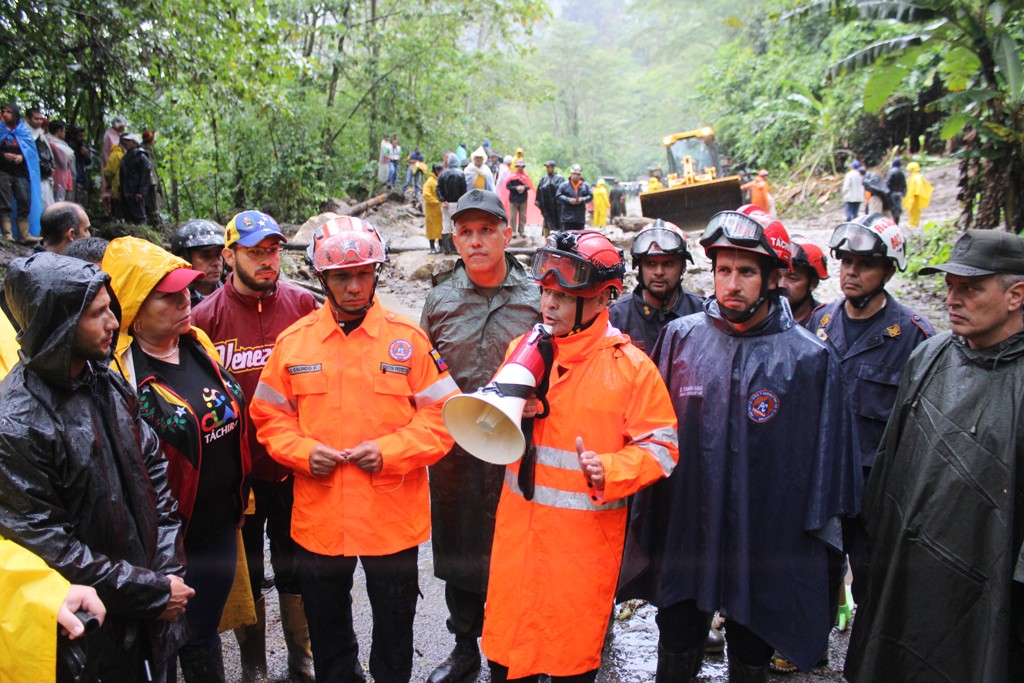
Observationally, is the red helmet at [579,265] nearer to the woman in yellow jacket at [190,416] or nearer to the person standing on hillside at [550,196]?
the woman in yellow jacket at [190,416]

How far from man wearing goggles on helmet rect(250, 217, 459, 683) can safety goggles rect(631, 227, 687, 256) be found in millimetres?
1692

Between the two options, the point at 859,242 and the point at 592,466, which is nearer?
the point at 592,466

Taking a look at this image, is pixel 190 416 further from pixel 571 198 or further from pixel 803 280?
pixel 571 198

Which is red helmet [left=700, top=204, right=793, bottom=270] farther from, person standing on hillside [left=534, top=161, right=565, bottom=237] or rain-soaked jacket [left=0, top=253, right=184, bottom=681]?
person standing on hillside [left=534, top=161, right=565, bottom=237]

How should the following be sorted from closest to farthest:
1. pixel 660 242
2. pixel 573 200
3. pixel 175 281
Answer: pixel 175 281
pixel 660 242
pixel 573 200

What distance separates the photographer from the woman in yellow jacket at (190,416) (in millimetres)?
2963

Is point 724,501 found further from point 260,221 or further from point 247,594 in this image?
point 260,221

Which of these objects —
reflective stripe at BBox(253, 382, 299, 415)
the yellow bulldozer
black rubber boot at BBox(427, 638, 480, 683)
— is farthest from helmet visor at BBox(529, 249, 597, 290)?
the yellow bulldozer

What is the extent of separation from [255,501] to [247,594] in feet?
1.59

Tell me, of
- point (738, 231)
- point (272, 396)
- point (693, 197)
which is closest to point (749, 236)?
point (738, 231)

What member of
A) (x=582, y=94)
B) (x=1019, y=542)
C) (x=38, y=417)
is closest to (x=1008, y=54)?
(x=1019, y=542)

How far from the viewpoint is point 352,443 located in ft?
10.5

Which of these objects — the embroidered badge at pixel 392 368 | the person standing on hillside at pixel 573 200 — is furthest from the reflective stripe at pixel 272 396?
the person standing on hillside at pixel 573 200

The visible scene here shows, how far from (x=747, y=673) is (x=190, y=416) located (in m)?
2.58
